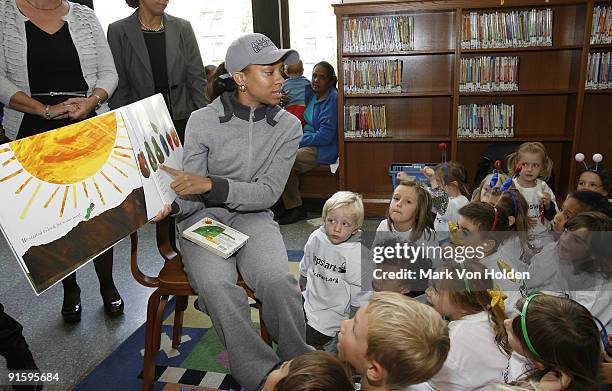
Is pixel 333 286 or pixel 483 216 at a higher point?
pixel 483 216

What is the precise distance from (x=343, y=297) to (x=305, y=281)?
0.31 metres

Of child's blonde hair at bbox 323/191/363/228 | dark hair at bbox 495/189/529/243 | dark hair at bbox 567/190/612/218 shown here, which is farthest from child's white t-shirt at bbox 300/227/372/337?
dark hair at bbox 567/190/612/218

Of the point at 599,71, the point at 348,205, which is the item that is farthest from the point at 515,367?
the point at 599,71

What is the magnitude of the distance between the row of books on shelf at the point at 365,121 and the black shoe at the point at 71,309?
266 centimetres

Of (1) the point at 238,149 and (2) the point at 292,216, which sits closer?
(1) the point at 238,149

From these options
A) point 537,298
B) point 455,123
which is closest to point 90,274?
point 537,298

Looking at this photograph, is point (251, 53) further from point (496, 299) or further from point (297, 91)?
point (297, 91)

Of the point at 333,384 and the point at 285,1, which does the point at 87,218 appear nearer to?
the point at 333,384

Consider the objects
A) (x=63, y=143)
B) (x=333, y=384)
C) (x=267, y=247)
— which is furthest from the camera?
(x=267, y=247)

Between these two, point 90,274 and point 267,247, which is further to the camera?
point 90,274

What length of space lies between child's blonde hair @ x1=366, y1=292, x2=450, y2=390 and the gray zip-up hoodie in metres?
0.82

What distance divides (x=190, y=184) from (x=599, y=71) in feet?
12.1

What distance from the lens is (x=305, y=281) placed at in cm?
237

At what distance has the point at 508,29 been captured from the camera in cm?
399
